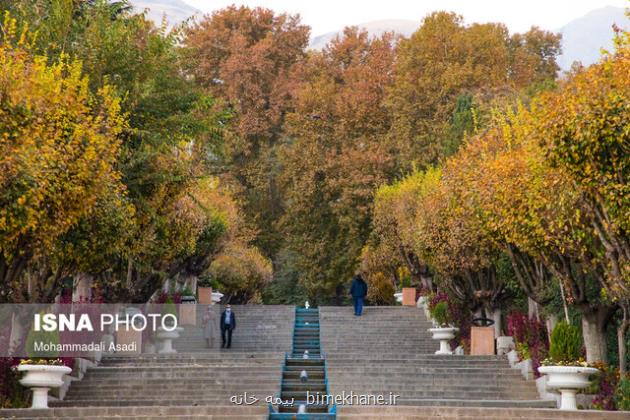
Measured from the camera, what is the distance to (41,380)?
2384 centimetres

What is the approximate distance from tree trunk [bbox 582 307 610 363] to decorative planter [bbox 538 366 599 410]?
144 cm

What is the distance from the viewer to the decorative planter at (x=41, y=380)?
2380 centimetres

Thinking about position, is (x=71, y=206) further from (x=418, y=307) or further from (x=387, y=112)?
(x=387, y=112)

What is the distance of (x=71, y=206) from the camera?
21000 mm

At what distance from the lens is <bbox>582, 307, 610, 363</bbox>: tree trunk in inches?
1029

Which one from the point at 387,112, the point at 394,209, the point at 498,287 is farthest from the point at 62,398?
the point at 387,112

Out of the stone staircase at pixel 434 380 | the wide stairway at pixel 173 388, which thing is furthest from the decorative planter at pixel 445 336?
the wide stairway at pixel 173 388

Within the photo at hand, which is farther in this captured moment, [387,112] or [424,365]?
[387,112]

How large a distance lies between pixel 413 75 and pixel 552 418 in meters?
37.4

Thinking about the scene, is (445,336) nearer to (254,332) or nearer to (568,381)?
(254,332)

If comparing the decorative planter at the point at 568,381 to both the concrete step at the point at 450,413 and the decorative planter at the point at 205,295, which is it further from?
the decorative planter at the point at 205,295

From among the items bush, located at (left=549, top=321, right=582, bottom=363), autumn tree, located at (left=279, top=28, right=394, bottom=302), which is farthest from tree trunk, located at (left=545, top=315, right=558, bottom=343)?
autumn tree, located at (left=279, top=28, right=394, bottom=302)

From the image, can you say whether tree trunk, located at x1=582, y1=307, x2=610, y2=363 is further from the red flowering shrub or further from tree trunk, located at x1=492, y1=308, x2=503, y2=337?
tree trunk, located at x1=492, y1=308, x2=503, y2=337

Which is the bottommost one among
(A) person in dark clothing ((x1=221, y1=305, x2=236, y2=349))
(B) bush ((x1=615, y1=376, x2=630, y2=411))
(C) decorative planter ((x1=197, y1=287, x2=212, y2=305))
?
(B) bush ((x1=615, y1=376, x2=630, y2=411))
